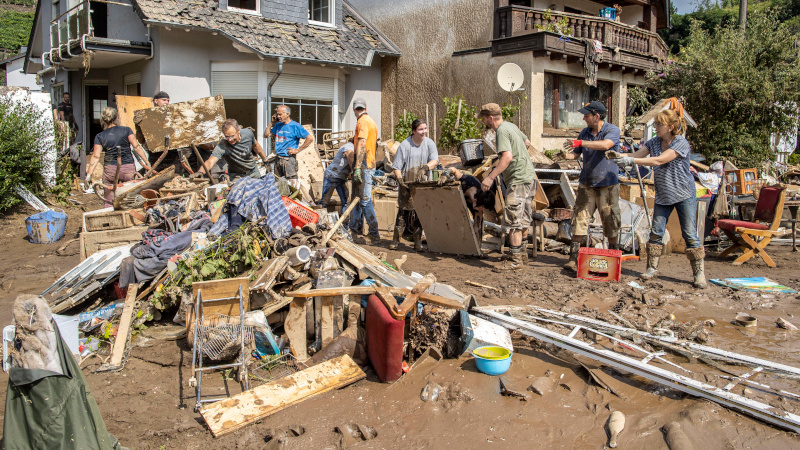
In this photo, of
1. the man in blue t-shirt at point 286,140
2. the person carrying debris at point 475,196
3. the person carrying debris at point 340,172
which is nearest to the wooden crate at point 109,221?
the man in blue t-shirt at point 286,140

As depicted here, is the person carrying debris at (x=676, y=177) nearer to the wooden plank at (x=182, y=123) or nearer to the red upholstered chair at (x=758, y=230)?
the red upholstered chair at (x=758, y=230)

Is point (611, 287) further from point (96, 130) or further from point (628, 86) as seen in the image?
point (96, 130)

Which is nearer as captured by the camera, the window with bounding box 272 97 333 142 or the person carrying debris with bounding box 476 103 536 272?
the person carrying debris with bounding box 476 103 536 272

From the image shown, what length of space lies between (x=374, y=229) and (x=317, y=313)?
3402mm

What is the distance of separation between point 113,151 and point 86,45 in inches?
190

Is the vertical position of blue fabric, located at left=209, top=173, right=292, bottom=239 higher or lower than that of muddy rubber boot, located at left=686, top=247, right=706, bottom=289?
higher

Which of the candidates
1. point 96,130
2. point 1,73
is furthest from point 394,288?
point 1,73

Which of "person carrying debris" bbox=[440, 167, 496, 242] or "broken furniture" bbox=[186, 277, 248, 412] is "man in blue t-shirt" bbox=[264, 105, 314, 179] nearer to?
"person carrying debris" bbox=[440, 167, 496, 242]

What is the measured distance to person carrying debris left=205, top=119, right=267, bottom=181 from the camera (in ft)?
25.6

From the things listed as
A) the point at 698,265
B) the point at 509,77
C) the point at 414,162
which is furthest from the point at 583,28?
the point at 698,265

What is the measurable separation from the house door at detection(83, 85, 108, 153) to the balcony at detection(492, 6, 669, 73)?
10.6 meters

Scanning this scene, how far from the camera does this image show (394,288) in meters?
4.50

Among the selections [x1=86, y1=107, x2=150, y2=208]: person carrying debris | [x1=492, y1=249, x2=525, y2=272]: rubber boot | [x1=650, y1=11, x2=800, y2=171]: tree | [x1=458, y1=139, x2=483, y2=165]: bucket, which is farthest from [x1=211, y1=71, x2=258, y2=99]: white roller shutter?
[x1=650, y1=11, x2=800, y2=171]: tree

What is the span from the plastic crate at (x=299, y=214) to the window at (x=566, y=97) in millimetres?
9160
